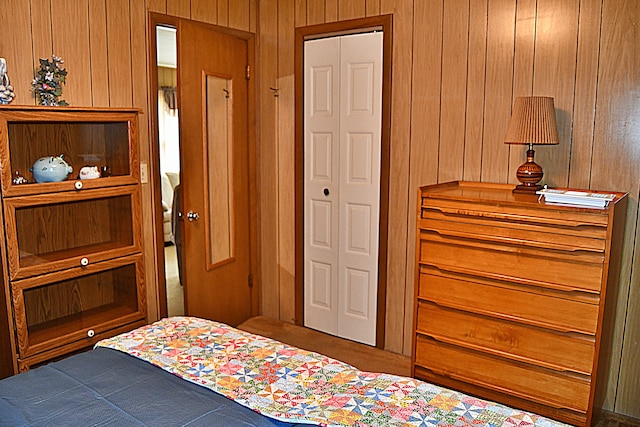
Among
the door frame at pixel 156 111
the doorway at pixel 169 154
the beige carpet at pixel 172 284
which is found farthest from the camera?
the beige carpet at pixel 172 284

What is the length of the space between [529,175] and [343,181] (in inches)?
50.1

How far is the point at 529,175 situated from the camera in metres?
2.69

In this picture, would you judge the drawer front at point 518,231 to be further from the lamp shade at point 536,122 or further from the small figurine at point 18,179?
the small figurine at point 18,179

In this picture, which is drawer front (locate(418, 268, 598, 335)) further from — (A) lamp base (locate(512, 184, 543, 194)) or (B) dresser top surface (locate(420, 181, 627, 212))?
(A) lamp base (locate(512, 184, 543, 194))

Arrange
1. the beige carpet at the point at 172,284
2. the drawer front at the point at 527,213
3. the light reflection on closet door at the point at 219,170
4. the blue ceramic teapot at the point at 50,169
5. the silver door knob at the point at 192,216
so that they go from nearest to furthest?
the drawer front at the point at 527,213
the blue ceramic teapot at the point at 50,169
the beige carpet at the point at 172,284
the silver door knob at the point at 192,216
the light reflection on closet door at the point at 219,170

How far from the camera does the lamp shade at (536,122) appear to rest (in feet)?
8.39

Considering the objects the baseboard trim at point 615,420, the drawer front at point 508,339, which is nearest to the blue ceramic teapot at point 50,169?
the drawer front at point 508,339

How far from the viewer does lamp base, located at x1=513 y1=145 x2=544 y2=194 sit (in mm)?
2691

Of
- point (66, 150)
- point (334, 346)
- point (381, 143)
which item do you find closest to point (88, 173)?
point (66, 150)

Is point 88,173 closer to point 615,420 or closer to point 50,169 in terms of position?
point 50,169

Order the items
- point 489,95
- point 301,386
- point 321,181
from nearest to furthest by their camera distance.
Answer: point 301,386 → point 489,95 → point 321,181

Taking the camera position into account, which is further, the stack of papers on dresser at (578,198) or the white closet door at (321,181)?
the white closet door at (321,181)

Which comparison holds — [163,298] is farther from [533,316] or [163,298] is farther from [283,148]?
[533,316]

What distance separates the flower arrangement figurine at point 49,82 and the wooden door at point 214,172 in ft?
2.56
